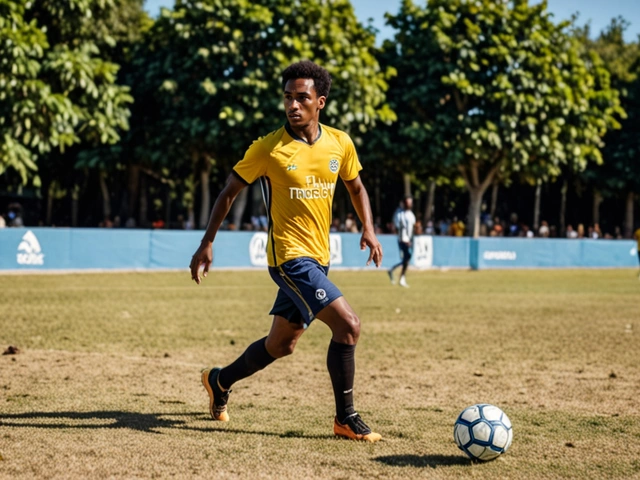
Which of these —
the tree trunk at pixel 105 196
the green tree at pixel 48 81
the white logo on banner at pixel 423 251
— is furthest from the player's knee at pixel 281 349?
the tree trunk at pixel 105 196

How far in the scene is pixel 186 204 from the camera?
55.6m

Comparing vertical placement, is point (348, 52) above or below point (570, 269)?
above

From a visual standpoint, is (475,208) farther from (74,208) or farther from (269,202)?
(269,202)

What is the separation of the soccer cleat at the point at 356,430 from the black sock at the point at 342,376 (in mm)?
40

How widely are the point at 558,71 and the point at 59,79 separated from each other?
2211 cm

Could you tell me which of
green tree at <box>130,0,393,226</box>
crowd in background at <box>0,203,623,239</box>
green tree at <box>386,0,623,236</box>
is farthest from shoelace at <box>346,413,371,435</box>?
green tree at <box>386,0,623,236</box>

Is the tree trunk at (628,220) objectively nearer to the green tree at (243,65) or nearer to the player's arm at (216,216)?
the green tree at (243,65)

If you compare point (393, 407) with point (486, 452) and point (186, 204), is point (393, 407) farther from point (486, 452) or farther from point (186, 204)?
point (186, 204)

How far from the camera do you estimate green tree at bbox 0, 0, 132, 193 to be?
1889 cm

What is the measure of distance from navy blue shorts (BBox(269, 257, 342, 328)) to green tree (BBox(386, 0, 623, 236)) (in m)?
29.9

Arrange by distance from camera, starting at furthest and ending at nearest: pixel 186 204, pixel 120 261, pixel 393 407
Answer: pixel 186 204
pixel 120 261
pixel 393 407

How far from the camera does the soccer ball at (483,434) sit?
4.87 metres

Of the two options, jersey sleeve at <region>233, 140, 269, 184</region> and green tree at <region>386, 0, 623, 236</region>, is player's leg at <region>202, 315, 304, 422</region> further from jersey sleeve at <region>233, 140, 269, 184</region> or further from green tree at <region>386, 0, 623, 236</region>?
green tree at <region>386, 0, 623, 236</region>

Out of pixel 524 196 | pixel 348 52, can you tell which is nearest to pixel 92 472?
pixel 348 52
